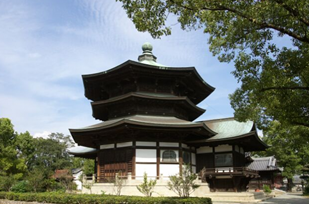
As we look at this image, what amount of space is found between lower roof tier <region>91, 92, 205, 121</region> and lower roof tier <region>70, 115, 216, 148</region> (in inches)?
34.4

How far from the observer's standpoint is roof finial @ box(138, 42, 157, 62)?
3121 cm

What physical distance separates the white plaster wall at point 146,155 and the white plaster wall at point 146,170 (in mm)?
483

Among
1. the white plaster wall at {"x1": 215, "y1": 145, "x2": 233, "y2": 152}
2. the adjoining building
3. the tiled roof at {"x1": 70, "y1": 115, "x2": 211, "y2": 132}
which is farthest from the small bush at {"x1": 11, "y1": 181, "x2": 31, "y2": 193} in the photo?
the adjoining building

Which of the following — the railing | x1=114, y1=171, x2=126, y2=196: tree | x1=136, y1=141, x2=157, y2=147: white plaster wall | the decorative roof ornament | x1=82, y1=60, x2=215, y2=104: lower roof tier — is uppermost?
the decorative roof ornament

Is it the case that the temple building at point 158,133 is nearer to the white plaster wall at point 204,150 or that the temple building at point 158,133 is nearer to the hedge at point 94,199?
the white plaster wall at point 204,150

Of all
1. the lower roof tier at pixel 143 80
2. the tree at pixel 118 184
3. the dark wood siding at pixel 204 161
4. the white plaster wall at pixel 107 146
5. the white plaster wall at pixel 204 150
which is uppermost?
the lower roof tier at pixel 143 80

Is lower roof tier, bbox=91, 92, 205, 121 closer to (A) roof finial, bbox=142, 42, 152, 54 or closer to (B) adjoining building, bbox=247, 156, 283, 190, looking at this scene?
(A) roof finial, bbox=142, 42, 152, 54

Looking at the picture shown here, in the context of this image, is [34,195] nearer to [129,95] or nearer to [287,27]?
[129,95]

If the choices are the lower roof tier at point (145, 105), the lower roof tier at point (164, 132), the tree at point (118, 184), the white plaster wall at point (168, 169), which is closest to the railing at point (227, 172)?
the lower roof tier at point (164, 132)

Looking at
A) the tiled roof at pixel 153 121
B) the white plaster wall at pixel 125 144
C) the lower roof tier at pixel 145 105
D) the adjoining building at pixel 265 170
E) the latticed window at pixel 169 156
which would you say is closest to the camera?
the tiled roof at pixel 153 121

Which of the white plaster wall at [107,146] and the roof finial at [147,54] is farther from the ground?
the roof finial at [147,54]

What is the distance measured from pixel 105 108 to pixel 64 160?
175ft

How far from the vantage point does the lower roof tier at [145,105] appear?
24.7 m

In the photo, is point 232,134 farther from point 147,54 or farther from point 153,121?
point 147,54
